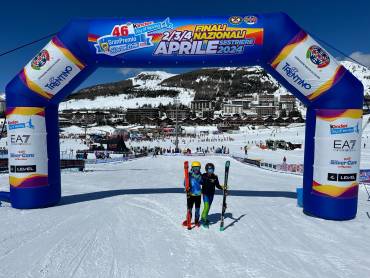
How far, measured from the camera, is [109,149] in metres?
38.4

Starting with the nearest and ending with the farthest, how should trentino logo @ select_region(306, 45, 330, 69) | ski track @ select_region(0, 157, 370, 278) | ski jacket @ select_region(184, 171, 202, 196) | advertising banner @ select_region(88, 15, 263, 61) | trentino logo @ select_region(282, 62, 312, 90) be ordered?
ski track @ select_region(0, 157, 370, 278) → ski jacket @ select_region(184, 171, 202, 196) → trentino logo @ select_region(306, 45, 330, 69) → trentino logo @ select_region(282, 62, 312, 90) → advertising banner @ select_region(88, 15, 263, 61)

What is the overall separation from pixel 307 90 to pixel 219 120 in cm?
12458

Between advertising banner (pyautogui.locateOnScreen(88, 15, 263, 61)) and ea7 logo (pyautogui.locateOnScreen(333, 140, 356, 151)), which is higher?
advertising banner (pyautogui.locateOnScreen(88, 15, 263, 61))

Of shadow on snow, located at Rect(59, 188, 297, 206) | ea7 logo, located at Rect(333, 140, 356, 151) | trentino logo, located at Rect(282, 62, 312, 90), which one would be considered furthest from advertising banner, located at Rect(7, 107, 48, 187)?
ea7 logo, located at Rect(333, 140, 356, 151)

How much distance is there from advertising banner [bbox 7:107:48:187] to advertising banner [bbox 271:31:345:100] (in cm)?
574

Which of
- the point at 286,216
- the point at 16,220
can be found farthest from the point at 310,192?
the point at 16,220

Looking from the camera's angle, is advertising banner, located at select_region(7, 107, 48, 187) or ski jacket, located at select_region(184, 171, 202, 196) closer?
ski jacket, located at select_region(184, 171, 202, 196)

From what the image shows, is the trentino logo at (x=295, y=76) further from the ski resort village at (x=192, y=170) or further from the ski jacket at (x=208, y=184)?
the ski jacket at (x=208, y=184)

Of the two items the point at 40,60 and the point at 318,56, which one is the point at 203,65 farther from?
the point at 40,60

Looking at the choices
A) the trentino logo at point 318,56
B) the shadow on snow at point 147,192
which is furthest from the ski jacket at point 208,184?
the shadow on snow at point 147,192

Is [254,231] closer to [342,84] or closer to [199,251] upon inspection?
[199,251]

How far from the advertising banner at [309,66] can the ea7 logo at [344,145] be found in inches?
43.4

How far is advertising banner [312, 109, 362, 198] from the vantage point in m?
6.72

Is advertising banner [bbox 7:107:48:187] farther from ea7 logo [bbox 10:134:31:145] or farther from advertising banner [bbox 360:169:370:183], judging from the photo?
advertising banner [bbox 360:169:370:183]
